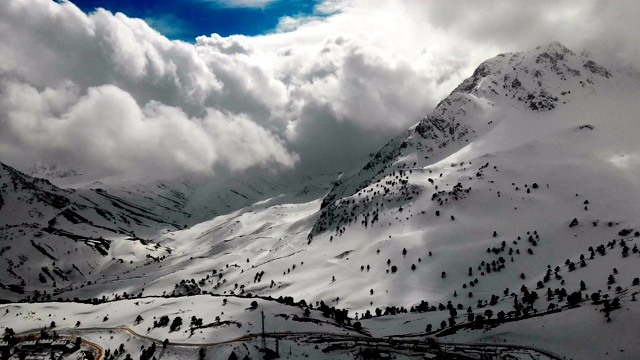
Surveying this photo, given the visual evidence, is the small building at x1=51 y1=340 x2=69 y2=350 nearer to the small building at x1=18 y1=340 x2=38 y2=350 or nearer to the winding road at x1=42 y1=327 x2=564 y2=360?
the small building at x1=18 y1=340 x2=38 y2=350

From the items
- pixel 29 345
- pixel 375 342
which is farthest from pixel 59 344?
pixel 375 342

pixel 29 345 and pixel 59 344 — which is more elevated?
pixel 29 345

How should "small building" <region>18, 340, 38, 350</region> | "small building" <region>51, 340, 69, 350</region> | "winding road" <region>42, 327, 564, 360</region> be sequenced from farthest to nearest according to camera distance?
"small building" <region>18, 340, 38, 350</region>
"small building" <region>51, 340, 69, 350</region>
"winding road" <region>42, 327, 564, 360</region>

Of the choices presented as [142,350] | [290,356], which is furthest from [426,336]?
Answer: [142,350]

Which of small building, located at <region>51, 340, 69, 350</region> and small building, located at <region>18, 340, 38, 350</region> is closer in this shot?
small building, located at <region>51, 340, 69, 350</region>

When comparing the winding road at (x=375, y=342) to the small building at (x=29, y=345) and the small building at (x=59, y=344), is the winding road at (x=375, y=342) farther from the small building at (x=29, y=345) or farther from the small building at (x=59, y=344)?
the small building at (x=29, y=345)

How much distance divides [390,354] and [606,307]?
184 feet

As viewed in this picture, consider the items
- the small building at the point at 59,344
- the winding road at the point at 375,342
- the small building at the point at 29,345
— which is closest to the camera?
the winding road at the point at 375,342

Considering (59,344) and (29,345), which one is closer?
(59,344)

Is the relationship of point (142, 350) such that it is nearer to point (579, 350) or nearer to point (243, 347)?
point (243, 347)

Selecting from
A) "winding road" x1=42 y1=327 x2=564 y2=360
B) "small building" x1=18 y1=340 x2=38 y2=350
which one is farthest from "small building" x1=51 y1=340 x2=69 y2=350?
"winding road" x1=42 y1=327 x2=564 y2=360

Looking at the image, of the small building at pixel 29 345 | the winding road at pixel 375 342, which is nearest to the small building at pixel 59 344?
the small building at pixel 29 345

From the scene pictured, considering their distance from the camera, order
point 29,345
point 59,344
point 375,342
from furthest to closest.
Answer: point 29,345 < point 59,344 < point 375,342

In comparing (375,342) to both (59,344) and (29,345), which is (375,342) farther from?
(29,345)
